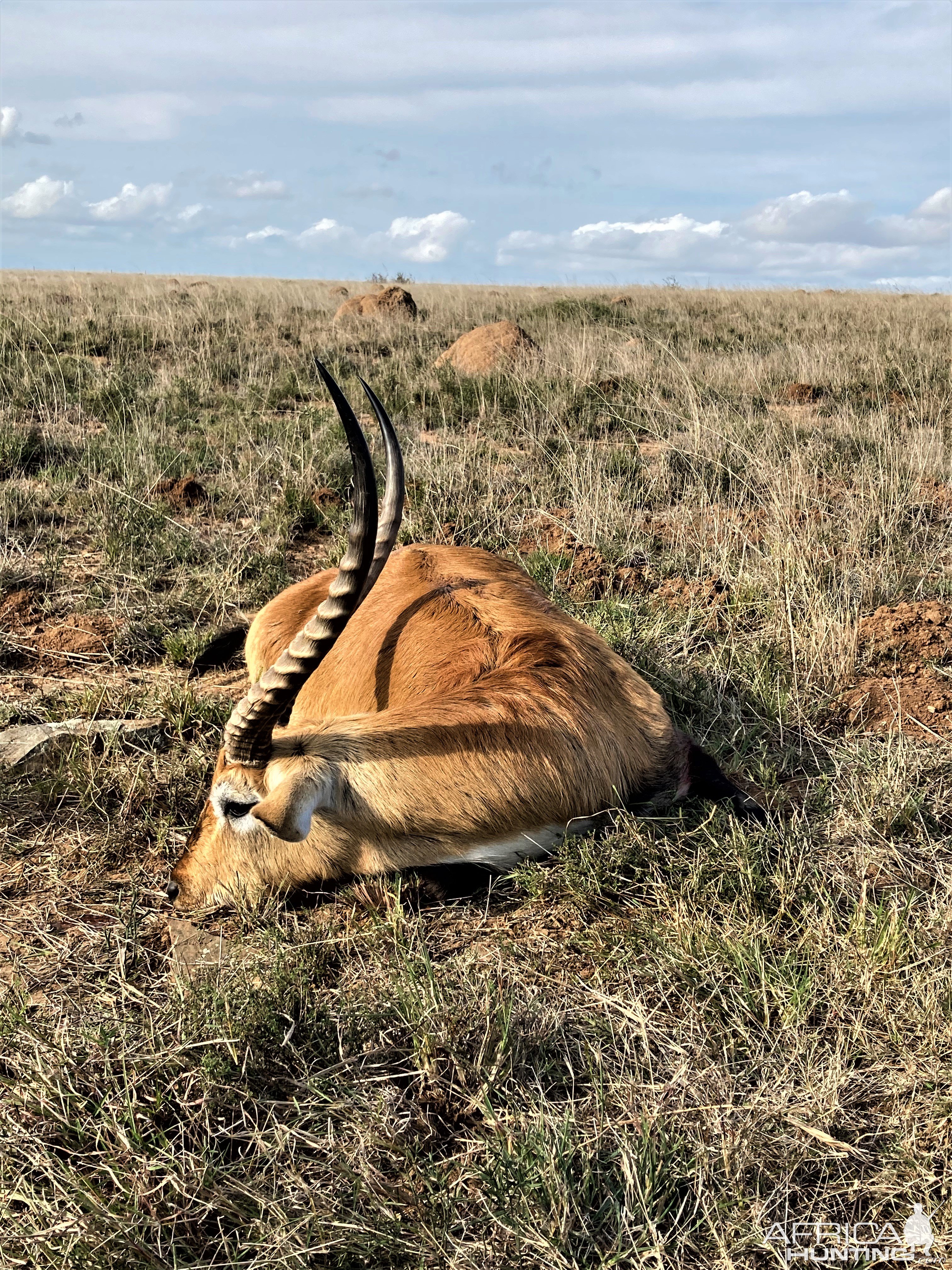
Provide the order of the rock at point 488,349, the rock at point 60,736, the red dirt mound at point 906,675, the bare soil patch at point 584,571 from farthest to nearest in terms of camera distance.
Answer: the rock at point 488,349
the bare soil patch at point 584,571
the red dirt mound at point 906,675
the rock at point 60,736

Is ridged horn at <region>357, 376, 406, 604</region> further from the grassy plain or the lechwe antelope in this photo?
the grassy plain

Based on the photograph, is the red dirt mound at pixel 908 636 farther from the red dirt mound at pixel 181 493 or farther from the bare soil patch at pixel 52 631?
the red dirt mound at pixel 181 493

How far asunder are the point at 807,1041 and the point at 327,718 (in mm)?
1688

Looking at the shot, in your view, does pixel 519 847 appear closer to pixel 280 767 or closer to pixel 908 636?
pixel 280 767

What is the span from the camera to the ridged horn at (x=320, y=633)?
2.29 metres

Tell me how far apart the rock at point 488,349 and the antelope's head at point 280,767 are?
8.95 metres

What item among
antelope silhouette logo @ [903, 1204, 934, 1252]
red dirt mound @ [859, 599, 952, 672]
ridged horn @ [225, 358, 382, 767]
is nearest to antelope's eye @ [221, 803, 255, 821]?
ridged horn @ [225, 358, 382, 767]

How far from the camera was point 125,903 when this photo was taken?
3.20 m

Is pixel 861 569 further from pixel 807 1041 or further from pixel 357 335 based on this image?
pixel 357 335

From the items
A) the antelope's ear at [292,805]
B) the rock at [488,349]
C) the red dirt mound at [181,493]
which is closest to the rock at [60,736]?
the antelope's ear at [292,805]

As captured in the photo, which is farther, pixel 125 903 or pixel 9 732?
pixel 9 732

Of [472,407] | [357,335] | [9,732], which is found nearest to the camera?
[9,732]

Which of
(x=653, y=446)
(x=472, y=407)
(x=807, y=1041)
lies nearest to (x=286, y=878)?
Answer: (x=807, y=1041)

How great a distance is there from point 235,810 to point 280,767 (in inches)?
9.0
